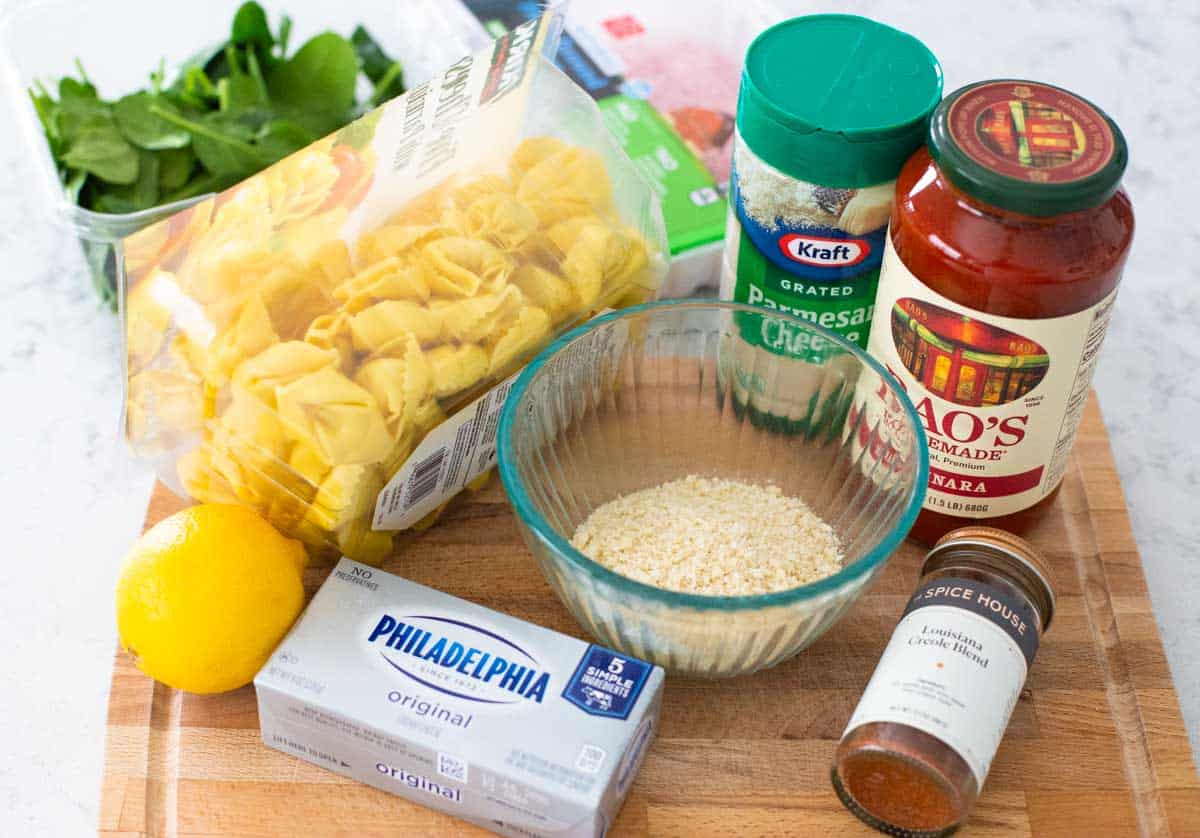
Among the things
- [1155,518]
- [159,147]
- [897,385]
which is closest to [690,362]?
[897,385]

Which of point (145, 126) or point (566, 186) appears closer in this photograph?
point (566, 186)

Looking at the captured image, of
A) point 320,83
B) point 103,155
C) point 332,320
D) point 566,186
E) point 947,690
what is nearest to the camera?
point 947,690

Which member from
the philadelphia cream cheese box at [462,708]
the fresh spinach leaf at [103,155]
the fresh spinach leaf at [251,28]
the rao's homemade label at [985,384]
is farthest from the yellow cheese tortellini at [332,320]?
the fresh spinach leaf at [251,28]

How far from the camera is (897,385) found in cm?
107

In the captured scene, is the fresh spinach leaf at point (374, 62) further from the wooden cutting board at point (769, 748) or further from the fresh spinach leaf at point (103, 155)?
the wooden cutting board at point (769, 748)

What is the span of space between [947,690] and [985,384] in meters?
0.23

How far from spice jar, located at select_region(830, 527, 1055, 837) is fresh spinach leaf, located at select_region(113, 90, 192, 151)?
2.86ft

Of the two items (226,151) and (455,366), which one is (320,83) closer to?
(226,151)

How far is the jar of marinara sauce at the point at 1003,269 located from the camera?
96cm

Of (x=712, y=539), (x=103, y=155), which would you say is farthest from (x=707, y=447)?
(x=103, y=155)

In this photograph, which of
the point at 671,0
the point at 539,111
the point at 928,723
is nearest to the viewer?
the point at 928,723

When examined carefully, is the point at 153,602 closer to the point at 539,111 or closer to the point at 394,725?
the point at 394,725

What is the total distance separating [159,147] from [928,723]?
953mm

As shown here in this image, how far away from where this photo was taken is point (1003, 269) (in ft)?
3.19
